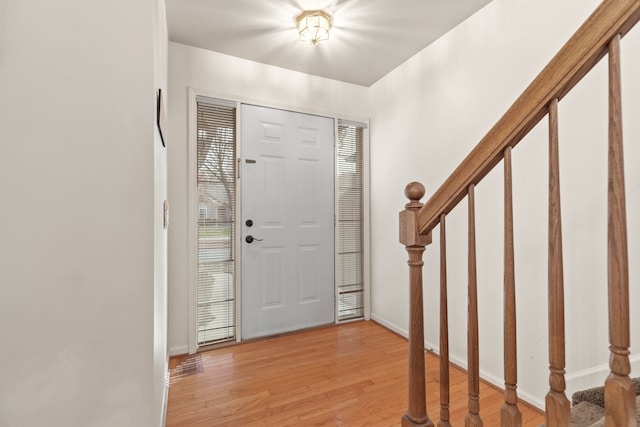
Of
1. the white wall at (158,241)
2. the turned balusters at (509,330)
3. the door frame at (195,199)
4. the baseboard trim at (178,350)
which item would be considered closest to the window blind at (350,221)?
the door frame at (195,199)

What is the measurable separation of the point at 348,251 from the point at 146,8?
8.41 ft

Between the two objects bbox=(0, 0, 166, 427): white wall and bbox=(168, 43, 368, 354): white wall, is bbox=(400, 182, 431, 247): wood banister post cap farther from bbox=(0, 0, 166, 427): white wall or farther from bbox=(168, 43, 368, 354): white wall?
bbox=(168, 43, 368, 354): white wall

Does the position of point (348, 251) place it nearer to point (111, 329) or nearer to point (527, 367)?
point (527, 367)

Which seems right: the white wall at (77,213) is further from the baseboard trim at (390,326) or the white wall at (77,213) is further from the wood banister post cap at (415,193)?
the baseboard trim at (390,326)

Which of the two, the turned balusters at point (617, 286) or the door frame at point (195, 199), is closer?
the turned balusters at point (617, 286)

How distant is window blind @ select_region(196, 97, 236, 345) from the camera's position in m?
2.52

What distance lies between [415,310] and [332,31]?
6.92 ft

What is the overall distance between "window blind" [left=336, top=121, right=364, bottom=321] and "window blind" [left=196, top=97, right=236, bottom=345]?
42.1 inches

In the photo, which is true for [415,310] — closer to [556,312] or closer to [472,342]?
[472,342]

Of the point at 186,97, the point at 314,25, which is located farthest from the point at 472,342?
the point at 186,97

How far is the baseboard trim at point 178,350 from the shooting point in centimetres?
233

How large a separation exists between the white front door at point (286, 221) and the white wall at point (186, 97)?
0.18 meters

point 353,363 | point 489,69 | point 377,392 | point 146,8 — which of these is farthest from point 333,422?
point 489,69

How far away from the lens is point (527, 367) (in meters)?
1.72
